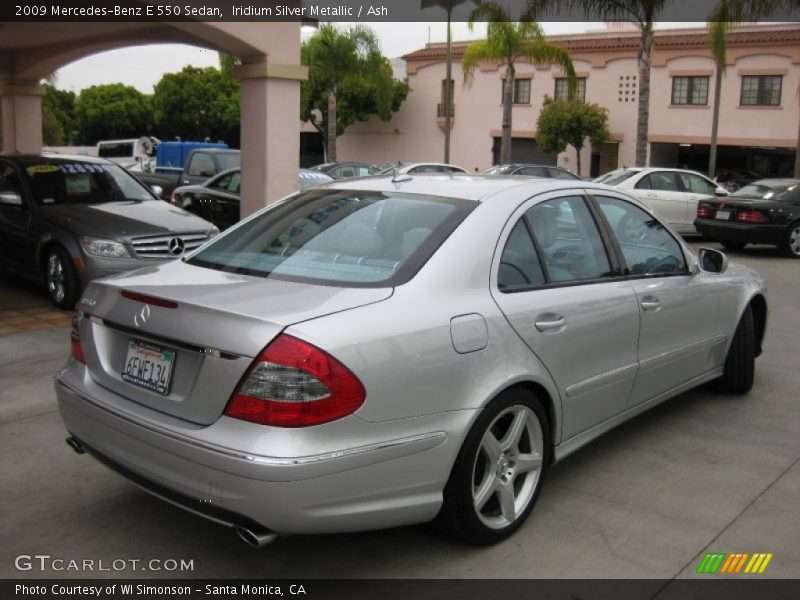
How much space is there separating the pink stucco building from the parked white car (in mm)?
18997

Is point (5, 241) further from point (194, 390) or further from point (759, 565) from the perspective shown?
point (759, 565)

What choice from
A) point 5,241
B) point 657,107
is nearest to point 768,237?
point 5,241

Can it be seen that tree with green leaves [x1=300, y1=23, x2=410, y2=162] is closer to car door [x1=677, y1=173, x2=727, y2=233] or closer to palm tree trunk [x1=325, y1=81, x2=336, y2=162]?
palm tree trunk [x1=325, y1=81, x2=336, y2=162]

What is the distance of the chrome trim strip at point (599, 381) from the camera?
152 inches

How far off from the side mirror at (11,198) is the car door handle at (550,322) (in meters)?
6.84

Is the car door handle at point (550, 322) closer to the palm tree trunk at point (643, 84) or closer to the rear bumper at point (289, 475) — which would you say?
the rear bumper at point (289, 475)

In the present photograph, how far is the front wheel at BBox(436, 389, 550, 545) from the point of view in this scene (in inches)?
129

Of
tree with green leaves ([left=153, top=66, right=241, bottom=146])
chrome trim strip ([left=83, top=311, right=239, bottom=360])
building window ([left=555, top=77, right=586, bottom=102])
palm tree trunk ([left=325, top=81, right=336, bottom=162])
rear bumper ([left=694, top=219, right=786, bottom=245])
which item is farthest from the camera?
tree with green leaves ([left=153, top=66, right=241, bottom=146])

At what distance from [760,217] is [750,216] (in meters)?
0.16

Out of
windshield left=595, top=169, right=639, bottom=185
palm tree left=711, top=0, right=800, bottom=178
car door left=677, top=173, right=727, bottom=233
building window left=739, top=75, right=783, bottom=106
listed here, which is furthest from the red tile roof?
windshield left=595, top=169, right=639, bottom=185

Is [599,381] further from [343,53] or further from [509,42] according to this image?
[343,53]

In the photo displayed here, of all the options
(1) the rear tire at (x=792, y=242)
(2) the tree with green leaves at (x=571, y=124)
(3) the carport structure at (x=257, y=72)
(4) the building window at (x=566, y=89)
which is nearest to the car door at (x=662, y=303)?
(3) the carport structure at (x=257, y=72)

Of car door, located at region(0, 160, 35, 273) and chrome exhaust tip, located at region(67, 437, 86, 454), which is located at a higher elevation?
car door, located at region(0, 160, 35, 273)

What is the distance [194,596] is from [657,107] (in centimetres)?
3572
